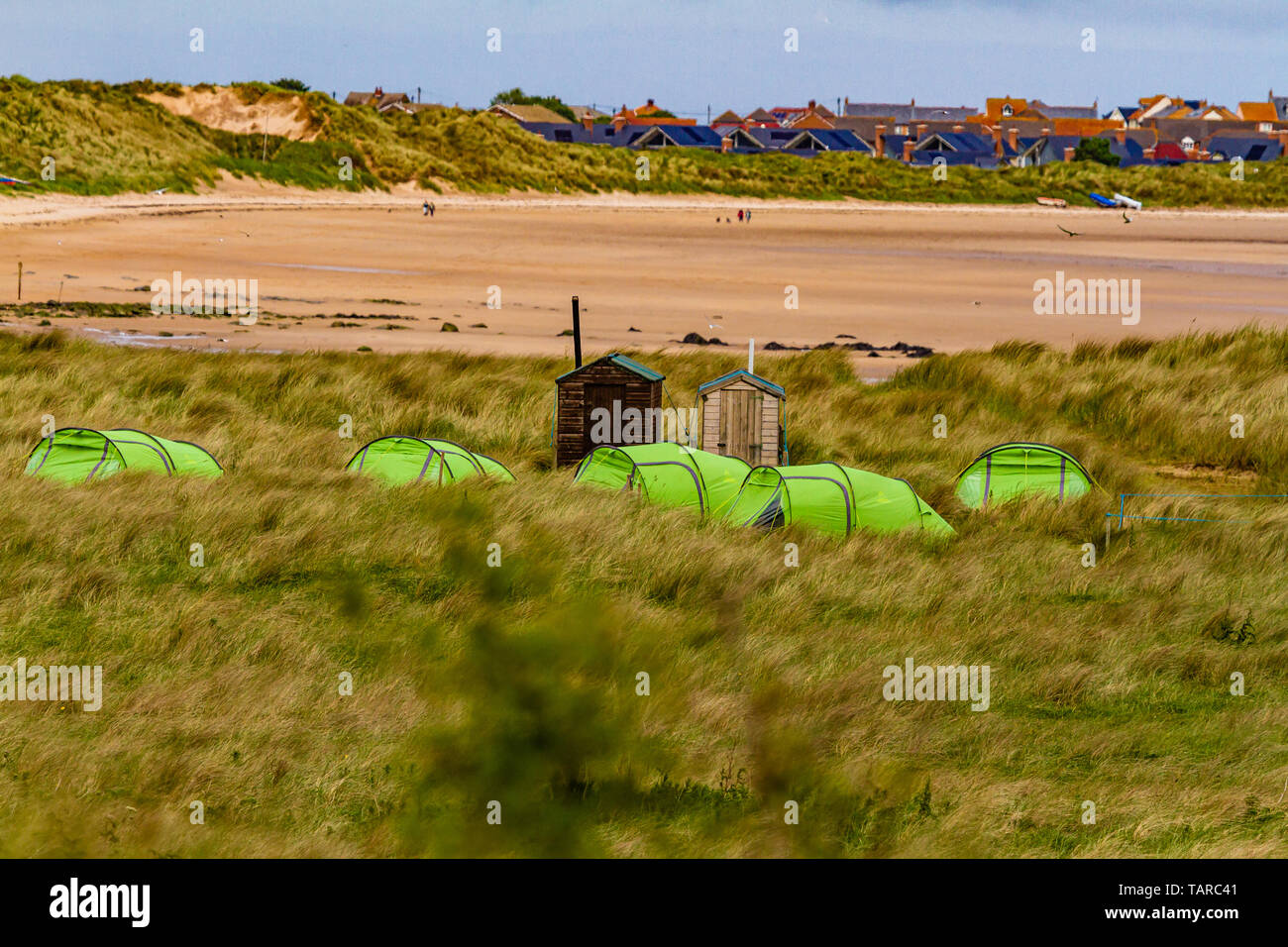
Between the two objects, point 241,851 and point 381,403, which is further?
point 381,403

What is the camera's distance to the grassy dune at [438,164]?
67438mm

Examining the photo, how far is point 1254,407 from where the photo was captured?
20.3 m

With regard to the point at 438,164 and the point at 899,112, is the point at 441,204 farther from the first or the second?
the point at 899,112

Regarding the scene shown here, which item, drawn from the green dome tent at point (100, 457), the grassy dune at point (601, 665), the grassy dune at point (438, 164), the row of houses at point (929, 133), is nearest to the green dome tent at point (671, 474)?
the grassy dune at point (601, 665)

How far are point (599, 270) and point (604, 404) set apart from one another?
1126 inches

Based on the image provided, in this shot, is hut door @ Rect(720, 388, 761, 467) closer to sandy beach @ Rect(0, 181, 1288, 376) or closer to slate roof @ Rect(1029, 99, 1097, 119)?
sandy beach @ Rect(0, 181, 1288, 376)

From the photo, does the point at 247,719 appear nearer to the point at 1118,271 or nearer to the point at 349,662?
the point at 349,662

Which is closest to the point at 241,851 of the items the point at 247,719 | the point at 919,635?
the point at 247,719

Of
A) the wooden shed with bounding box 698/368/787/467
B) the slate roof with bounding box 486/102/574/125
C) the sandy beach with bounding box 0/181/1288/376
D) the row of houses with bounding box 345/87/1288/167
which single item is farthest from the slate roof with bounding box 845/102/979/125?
the wooden shed with bounding box 698/368/787/467

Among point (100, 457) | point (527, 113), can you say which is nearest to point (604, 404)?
point (100, 457)

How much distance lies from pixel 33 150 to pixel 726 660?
6570 centimetres

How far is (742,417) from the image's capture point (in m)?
16.5

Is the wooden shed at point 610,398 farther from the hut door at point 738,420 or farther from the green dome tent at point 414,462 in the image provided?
the green dome tent at point 414,462

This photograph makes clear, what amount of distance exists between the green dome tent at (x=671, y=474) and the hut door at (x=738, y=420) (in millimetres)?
1344
